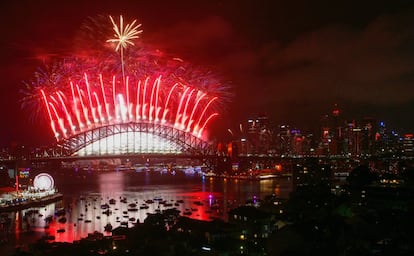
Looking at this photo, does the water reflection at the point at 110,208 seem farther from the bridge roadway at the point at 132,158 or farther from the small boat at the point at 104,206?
the bridge roadway at the point at 132,158

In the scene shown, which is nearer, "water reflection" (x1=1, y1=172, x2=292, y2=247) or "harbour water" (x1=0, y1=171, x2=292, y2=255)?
"harbour water" (x1=0, y1=171, x2=292, y2=255)

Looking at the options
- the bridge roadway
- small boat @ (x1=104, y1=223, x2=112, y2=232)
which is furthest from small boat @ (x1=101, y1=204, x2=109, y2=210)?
the bridge roadway

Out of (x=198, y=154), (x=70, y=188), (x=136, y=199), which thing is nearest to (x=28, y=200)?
(x=136, y=199)

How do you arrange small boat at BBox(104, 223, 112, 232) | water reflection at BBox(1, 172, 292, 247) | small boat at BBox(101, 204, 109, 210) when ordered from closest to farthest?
small boat at BBox(104, 223, 112, 232)
water reflection at BBox(1, 172, 292, 247)
small boat at BBox(101, 204, 109, 210)

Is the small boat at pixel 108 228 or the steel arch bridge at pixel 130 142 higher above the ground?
the steel arch bridge at pixel 130 142

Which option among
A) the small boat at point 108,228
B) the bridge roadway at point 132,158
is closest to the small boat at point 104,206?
the small boat at point 108,228

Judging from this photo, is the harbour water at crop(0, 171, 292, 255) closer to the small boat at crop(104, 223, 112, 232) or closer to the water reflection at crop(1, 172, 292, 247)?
the water reflection at crop(1, 172, 292, 247)

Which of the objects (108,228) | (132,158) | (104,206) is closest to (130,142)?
(132,158)

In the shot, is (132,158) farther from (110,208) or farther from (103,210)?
(103,210)

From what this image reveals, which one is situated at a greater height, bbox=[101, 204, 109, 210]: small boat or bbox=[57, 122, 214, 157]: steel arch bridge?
bbox=[57, 122, 214, 157]: steel arch bridge
